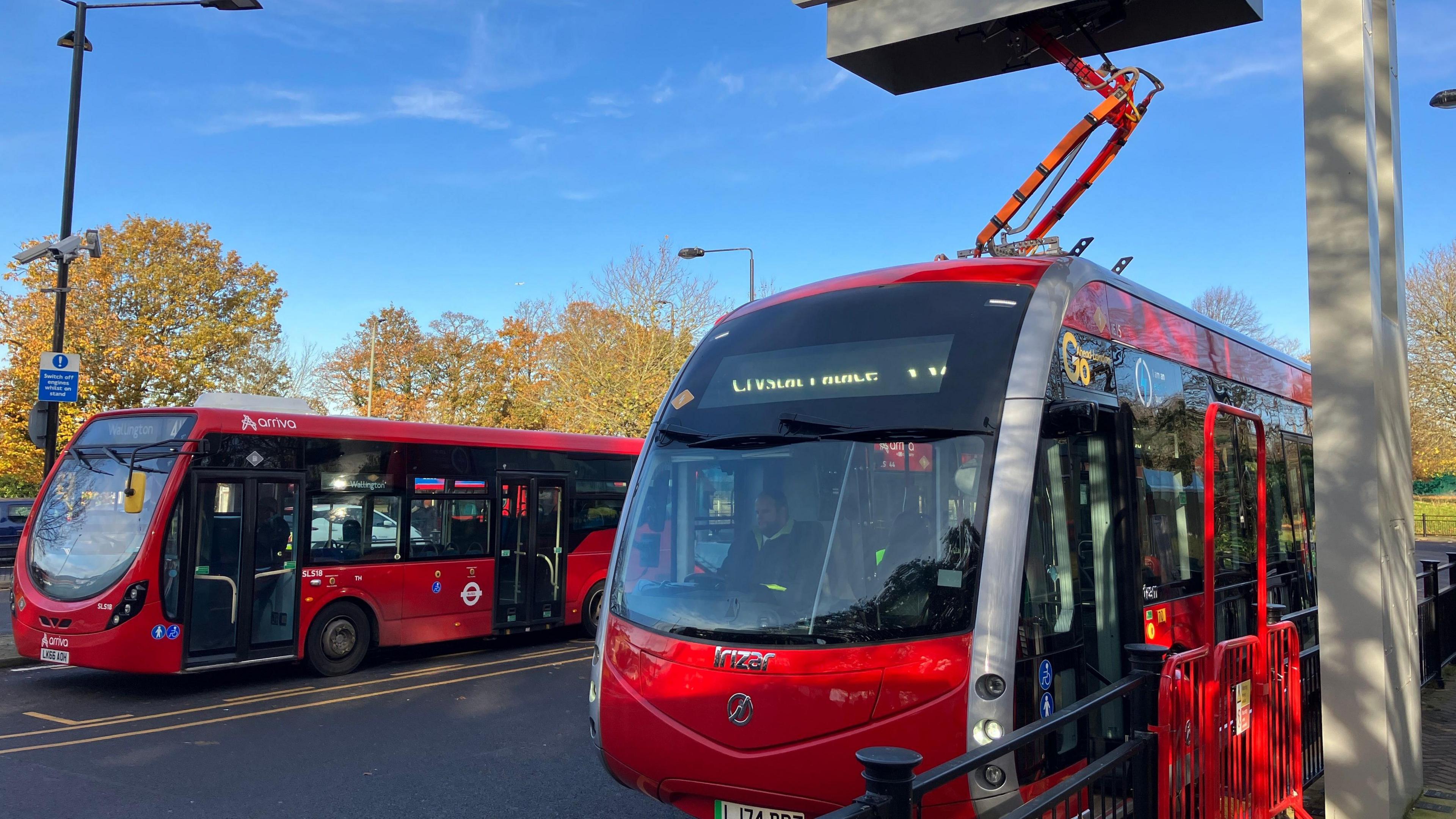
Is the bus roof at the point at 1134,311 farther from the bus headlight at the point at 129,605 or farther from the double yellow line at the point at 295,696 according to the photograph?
the bus headlight at the point at 129,605

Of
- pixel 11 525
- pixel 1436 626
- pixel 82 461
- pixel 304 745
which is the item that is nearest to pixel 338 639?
pixel 82 461

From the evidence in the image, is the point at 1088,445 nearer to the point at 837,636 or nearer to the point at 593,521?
the point at 837,636

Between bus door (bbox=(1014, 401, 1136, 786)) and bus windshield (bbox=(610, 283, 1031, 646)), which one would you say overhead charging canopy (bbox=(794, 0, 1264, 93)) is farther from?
bus door (bbox=(1014, 401, 1136, 786))

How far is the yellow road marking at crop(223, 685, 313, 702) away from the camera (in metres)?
10.6

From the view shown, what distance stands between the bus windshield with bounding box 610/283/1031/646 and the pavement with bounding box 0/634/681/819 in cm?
219

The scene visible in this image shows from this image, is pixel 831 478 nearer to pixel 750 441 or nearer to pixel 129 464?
pixel 750 441

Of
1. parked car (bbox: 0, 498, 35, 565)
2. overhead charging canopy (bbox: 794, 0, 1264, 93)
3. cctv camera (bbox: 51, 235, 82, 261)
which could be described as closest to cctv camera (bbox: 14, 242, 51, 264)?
cctv camera (bbox: 51, 235, 82, 261)

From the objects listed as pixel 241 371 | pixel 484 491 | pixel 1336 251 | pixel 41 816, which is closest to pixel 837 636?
pixel 1336 251

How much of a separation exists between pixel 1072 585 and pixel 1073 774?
1.53m

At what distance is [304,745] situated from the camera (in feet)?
27.7

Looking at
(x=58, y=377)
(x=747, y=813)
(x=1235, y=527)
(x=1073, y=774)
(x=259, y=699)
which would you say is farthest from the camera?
(x=58, y=377)

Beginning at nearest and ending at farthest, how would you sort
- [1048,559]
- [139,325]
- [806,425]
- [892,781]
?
1. [892,781]
2. [1048,559]
3. [806,425]
4. [139,325]

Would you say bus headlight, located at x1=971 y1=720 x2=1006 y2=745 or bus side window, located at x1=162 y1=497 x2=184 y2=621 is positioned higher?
bus side window, located at x1=162 y1=497 x2=184 y2=621

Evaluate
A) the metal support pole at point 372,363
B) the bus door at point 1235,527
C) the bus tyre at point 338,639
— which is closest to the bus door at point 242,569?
the bus tyre at point 338,639
